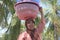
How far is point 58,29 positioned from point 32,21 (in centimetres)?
738

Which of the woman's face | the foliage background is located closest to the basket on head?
the woman's face

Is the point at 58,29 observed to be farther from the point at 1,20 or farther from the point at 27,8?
the point at 27,8

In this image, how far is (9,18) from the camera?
31.1 ft

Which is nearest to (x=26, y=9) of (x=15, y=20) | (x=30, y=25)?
(x=30, y=25)

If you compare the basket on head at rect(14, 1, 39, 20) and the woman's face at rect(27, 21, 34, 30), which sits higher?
the basket on head at rect(14, 1, 39, 20)

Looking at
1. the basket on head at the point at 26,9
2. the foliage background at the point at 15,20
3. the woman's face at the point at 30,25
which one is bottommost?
the foliage background at the point at 15,20

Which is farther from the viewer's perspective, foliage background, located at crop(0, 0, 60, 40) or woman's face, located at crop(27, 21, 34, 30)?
foliage background, located at crop(0, 0, 60, 40)

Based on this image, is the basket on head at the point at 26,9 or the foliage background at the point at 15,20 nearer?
the basket on head at the point at 26,9

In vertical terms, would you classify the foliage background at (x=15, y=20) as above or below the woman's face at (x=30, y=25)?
below

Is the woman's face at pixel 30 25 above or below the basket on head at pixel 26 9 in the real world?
below

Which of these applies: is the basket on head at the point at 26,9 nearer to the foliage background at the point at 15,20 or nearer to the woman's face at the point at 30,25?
the woman's face at the point at 30,25

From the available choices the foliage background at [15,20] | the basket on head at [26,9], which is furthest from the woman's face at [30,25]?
the foliage background at [15,20]

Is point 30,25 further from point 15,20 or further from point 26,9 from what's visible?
point 15,20

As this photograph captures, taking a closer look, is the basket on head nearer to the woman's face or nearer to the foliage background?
the woman's face
